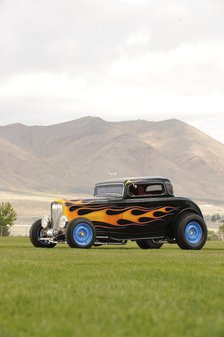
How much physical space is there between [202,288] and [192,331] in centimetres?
382

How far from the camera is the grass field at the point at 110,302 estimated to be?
6.18m

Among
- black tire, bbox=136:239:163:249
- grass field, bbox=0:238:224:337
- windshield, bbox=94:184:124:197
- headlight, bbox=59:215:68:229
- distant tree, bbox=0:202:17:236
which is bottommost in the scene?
grass field, bbox=0:238:224:337

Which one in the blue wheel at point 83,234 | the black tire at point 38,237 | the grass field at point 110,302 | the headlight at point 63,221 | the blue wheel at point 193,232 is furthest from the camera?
the black tire at point 38,237

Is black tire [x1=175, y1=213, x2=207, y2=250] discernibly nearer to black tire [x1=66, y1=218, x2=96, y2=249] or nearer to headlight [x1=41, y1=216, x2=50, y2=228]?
black tire [x1=66, y1=218, x2=96, y2=249]

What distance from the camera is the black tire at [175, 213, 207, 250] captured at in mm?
23469

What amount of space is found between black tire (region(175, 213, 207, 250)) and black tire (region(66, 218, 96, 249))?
303 cm

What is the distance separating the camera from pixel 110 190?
2444 cm

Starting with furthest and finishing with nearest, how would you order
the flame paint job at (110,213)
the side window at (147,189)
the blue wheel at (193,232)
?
1. the side window at (147,189)
2. the blue wheel at (193,232)
3. the flame paint job at (110,213)

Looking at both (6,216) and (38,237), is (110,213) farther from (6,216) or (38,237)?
(6,216)

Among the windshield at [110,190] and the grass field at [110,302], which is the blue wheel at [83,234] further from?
the grass field at [110,302]

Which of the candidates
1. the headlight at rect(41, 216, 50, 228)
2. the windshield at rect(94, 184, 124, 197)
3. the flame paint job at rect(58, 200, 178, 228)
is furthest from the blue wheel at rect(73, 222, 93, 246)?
the headlight at rect(41, 216, 50, 228)

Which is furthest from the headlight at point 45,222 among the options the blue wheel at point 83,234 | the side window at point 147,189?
the side window at point 147,189

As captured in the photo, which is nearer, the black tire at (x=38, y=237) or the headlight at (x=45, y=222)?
the headlight at (x=45, y=222)

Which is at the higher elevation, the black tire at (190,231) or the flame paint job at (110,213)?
the flame paint job at (110,213)
